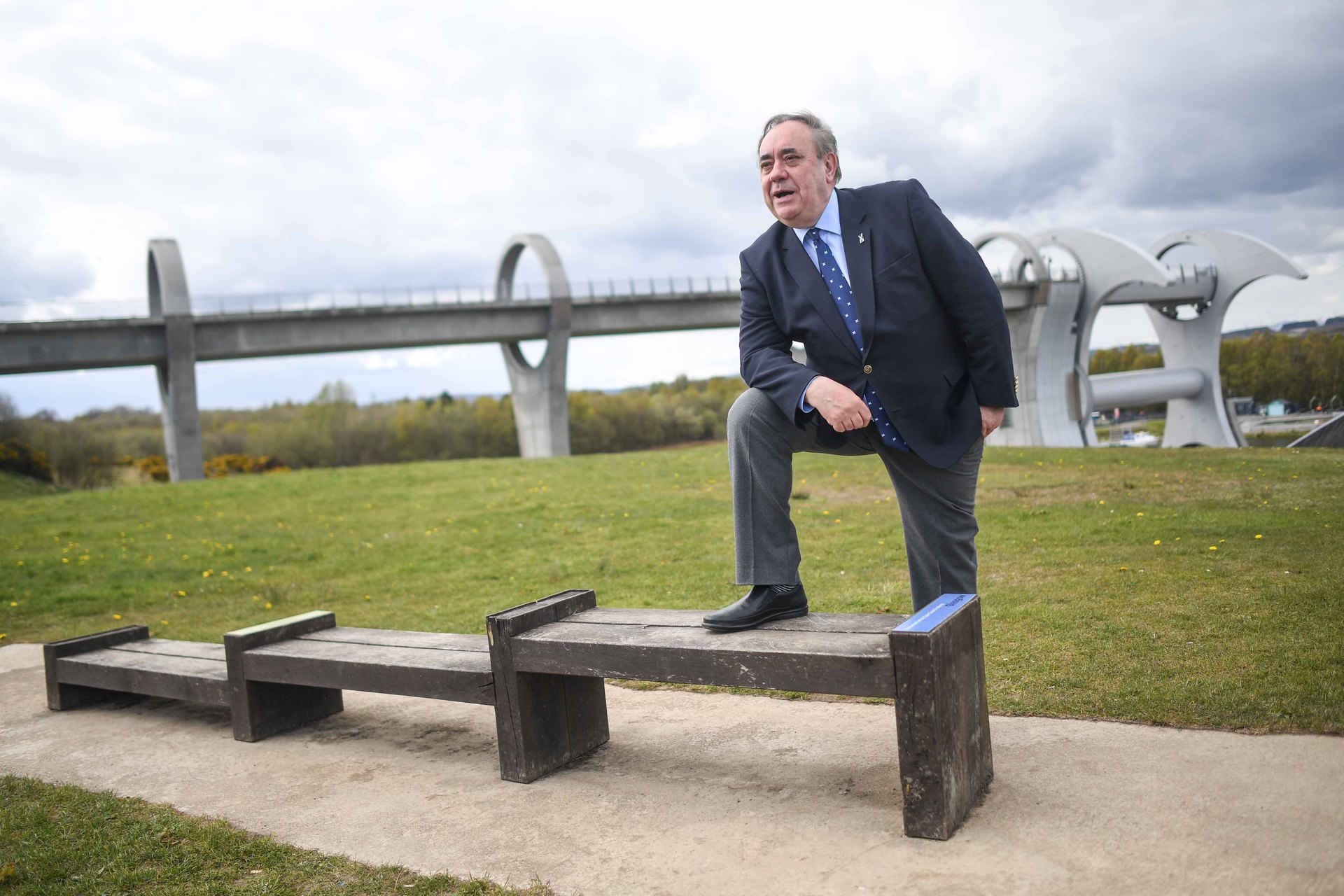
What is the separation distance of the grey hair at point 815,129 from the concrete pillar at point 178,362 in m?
29.6

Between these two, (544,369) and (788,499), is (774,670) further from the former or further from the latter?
(544,369)

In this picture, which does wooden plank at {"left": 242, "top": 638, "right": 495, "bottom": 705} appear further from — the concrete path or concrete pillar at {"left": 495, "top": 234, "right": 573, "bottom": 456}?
concrete pillar at {"left": 495, "top": 234, "right": 573, "bottom": 456}

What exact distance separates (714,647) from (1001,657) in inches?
80.8

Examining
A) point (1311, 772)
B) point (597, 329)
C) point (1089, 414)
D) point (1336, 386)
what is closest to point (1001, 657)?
point (1311, 772)

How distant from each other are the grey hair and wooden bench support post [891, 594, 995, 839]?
5.48 feet

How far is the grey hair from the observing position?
3.27 metres

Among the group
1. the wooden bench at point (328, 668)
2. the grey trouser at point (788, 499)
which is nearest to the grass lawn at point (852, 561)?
the grey trouser at point (788, 499)

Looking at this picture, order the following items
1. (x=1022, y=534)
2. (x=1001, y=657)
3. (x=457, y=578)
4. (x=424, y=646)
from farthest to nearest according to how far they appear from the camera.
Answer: (x=457, y=578) < (x=1022, y=534) < (x=1001, y=657) < (x=424, y=646)

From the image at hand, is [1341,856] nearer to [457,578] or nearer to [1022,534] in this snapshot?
[1022,534]

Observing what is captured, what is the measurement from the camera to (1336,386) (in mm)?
22594

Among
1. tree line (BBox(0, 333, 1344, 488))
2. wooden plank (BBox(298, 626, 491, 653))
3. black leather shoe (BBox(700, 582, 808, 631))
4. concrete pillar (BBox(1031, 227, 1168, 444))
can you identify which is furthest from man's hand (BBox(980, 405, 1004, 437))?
concrete pillar (BBox(1031, 227, 1168, 444))

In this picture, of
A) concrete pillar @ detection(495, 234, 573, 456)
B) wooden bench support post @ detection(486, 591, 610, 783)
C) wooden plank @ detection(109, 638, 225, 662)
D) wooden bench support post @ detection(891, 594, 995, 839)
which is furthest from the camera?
concrete pillar @ detection(495, 234, 573, 456)

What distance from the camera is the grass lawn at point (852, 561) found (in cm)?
406

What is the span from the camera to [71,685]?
501 centimetres
